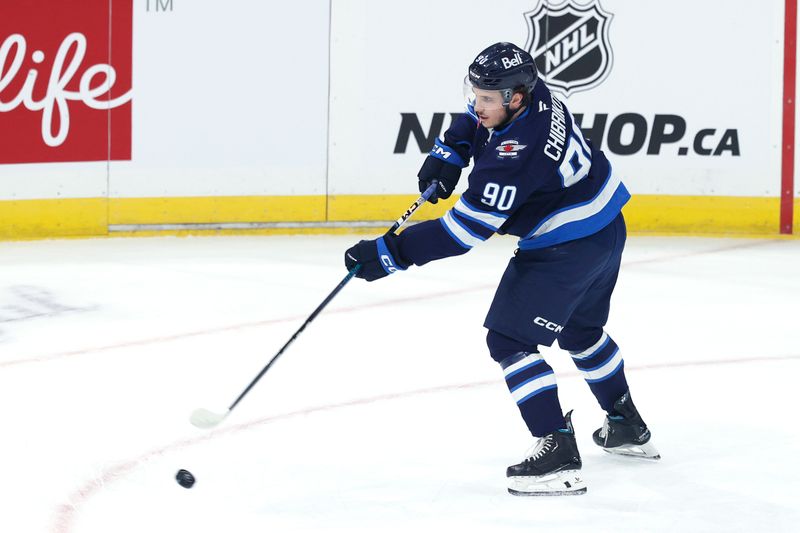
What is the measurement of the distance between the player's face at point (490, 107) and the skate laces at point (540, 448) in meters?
0.69

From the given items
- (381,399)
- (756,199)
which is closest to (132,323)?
(381,399)

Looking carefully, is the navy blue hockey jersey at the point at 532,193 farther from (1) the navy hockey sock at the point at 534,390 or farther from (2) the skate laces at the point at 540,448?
(2) the skate laces at the point at 540,448

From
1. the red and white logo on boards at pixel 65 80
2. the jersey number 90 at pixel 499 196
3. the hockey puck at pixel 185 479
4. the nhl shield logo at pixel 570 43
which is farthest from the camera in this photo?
the nhl shield logo at pixel 570 43

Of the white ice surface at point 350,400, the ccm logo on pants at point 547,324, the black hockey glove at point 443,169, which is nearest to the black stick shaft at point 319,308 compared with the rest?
the black hockey glove at point 443,169

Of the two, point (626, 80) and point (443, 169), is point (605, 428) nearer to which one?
point (443, 169)

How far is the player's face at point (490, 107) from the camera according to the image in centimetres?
283

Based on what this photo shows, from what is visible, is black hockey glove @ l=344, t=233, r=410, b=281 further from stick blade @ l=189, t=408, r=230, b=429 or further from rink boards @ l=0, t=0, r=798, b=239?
rink boards @ l=0, t=0, r=798, b=239

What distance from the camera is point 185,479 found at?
9.45 ft

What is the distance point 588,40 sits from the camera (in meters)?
6.79

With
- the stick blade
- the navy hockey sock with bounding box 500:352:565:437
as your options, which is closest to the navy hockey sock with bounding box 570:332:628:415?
the navy hockey sock with bounding box 500:352:565:437

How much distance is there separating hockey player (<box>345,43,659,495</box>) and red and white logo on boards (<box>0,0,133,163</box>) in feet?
12.1

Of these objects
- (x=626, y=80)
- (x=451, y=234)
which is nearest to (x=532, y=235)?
(x=451, y=234)

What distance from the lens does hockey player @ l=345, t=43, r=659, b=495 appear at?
279 cm

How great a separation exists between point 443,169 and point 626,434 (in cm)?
76
